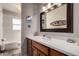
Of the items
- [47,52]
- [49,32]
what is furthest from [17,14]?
[47,52]

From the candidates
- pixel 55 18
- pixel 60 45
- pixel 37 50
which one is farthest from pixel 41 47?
pixel 55 18

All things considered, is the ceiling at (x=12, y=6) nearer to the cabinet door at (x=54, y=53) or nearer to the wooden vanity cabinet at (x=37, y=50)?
the wooden vanity cabinet at (x=37, y=50)

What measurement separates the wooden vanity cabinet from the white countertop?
0.04 meters

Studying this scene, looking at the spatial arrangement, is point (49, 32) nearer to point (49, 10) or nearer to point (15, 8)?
point (49, 10)

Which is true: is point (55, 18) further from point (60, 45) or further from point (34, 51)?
point (34, 51)

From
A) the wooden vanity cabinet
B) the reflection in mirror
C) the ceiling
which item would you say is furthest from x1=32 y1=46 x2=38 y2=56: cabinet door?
the ceiling

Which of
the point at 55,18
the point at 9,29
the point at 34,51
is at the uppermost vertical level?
the point at 55,18

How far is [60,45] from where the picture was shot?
1.28 metres

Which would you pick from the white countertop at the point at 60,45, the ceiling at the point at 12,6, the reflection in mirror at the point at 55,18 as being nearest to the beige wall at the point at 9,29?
the ceiling at the point at 12,6

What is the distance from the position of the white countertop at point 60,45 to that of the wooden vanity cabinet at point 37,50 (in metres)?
0.04

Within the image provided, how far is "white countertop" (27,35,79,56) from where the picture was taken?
1175 millimetres

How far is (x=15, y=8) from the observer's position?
143cm

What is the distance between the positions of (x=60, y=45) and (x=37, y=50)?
0.28m

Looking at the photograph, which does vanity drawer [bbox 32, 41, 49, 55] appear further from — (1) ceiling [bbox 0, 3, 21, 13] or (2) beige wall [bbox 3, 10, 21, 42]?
(1) ceiling [bbox 0, 3, 21, 13]
